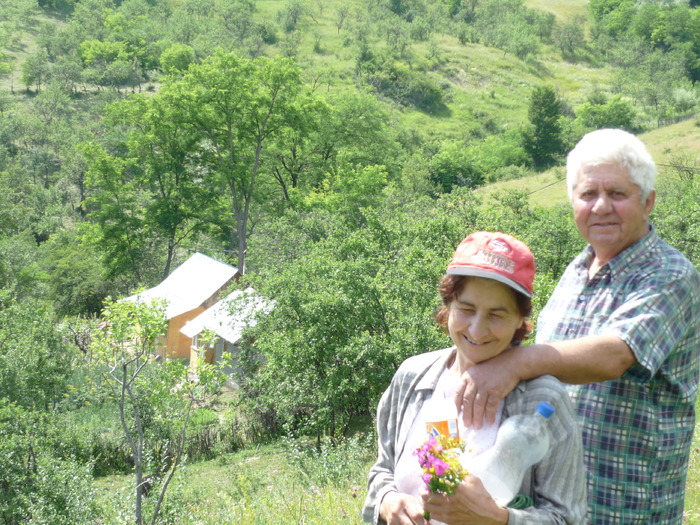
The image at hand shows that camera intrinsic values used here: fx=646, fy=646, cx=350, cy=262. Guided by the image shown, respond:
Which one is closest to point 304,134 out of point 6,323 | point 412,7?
point 6,323

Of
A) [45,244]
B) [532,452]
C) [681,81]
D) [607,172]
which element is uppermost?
[681,81]

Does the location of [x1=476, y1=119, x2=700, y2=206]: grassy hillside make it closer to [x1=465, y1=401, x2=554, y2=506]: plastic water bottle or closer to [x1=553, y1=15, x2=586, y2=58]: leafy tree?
[x1=465, y1=401, x2=554, y2=506]: plastic water bottle

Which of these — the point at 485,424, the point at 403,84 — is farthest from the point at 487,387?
the point at 403,84

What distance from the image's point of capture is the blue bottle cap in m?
1.73

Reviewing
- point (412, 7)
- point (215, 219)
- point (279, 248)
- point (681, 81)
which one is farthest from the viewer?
point (412, 7)

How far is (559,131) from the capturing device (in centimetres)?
5800

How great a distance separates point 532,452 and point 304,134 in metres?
27.6

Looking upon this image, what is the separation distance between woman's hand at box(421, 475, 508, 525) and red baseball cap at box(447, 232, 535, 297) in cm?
56

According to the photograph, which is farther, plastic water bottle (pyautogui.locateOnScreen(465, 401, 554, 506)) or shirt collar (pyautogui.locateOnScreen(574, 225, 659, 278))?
shirt collar (pyautogui.locateOnScreen(574, 225, 659, 278))

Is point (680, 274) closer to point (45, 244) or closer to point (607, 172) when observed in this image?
point (607, 172)

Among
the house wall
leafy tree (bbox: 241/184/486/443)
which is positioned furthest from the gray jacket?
the house wall

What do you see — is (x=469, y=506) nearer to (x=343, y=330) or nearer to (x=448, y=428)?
(x=448, y=428)

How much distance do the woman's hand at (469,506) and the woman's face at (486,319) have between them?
383mm

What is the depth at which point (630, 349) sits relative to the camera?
1952mm
